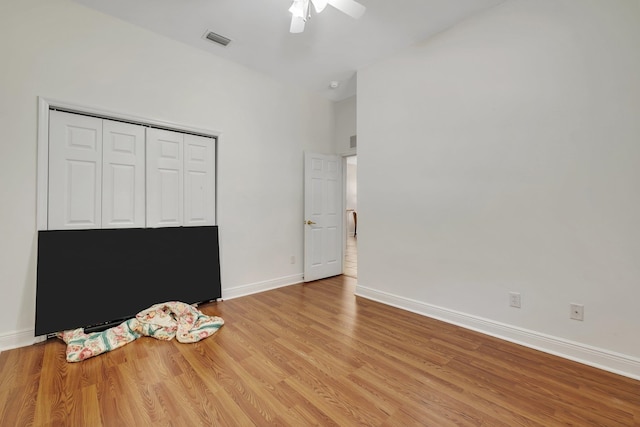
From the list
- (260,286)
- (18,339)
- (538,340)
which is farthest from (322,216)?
(18,339)

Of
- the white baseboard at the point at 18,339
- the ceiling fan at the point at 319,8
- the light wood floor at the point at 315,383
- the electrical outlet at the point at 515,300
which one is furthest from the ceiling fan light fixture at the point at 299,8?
the white baseboard at the point at 18,339

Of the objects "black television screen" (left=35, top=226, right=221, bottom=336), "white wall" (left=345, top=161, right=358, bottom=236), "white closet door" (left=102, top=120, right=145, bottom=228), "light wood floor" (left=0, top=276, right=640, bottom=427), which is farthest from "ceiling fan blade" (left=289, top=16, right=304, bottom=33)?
"white wall" (left=345, top=161, right=358, bottom=236)

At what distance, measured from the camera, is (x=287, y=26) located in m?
2.84

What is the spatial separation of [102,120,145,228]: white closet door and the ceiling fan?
75.2 inches

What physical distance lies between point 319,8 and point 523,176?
86.5 inches

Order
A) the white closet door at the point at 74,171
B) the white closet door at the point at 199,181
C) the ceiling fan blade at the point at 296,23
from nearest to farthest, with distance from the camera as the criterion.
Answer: the ceiling fan blade at the point at 296,23
the white closet door at the point at 74,171
the white closet door at the point at 199,181

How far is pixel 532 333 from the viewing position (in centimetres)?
231

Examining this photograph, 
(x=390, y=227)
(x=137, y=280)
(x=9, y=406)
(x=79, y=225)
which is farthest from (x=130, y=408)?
(x=390, y=227)

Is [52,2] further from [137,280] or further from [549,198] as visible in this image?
[549,198]

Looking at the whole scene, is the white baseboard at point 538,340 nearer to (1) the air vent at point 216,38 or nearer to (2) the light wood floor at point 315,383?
(2) the light wood floor at point 315,383

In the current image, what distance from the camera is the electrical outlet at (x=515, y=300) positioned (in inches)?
94.3

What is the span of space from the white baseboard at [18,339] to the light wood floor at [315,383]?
0.26ft

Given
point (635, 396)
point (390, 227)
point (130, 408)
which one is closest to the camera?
point (130, 408)

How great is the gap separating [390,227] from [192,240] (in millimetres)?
2333
